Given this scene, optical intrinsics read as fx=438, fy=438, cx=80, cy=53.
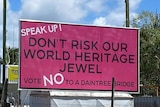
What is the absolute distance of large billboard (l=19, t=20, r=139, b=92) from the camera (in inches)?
582

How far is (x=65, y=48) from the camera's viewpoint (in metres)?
15.2

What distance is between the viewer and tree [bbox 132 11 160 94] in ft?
95.8

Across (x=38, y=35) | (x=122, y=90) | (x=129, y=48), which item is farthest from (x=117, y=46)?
(x=38, y=35)

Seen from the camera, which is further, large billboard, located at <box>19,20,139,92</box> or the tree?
the tree

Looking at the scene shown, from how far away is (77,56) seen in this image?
15.3m

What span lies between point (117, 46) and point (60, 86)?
8.41 ft

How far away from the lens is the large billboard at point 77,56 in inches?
582

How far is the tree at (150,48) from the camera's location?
29203 mm

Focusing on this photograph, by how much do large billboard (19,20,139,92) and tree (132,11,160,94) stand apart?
13245 mm

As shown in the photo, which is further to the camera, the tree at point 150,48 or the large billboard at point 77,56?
the tree at point 150,48

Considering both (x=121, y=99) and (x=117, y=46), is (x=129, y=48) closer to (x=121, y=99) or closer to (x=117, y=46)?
(x=117, y=46)

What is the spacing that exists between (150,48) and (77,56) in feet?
49.3

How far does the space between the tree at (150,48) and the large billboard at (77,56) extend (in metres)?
13.2

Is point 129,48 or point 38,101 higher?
point 129,48
